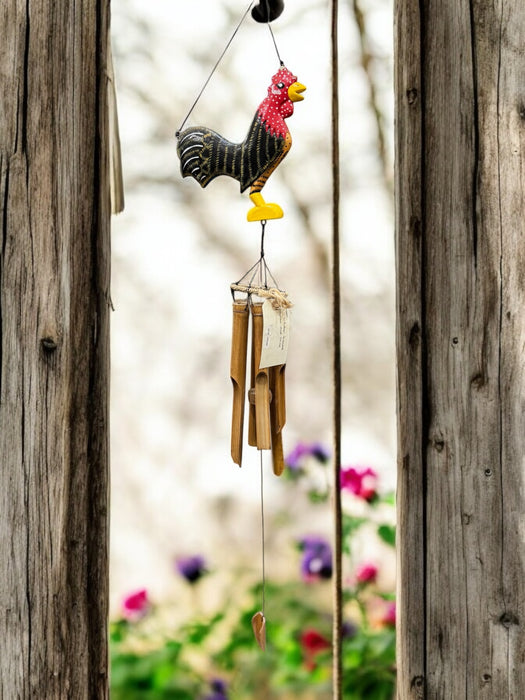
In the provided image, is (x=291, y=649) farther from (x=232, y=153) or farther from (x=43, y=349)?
(x=232, y=153)

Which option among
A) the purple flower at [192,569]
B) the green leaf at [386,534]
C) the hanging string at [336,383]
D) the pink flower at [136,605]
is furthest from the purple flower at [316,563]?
the hanging string at [336,383]

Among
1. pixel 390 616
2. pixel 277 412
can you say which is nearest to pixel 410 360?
pixel 277 412

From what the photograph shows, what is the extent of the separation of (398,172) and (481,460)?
1.39 feet

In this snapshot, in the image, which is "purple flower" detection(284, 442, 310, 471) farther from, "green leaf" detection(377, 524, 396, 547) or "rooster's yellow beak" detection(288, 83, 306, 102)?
"rooster's yellow beak" detection(288, 83, 306, 102)

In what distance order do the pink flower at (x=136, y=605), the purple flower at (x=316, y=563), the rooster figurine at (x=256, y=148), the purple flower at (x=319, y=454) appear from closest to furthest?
the rooster figurine at (x=256, y=148), the purple flower at (x=316, y=563), the purple flower at (x=319, y=454), the pink flower at (x=136, y=605)

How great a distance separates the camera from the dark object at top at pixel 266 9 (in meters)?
1.02

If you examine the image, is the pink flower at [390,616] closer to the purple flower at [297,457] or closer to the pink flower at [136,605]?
the purple flower at [297,457]

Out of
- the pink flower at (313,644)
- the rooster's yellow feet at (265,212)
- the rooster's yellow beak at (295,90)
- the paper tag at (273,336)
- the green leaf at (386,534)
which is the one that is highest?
the rooster's yellow beak at (295,90)

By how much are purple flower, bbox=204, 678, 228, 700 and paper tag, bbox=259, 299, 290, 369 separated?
1305 mm

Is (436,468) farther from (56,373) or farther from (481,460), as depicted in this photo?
(56,373)

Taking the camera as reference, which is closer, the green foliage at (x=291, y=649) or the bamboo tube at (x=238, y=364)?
the bamboo tube at (x=238, y=364)

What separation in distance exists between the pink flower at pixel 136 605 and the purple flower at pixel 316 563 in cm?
53

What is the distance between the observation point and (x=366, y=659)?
184cm

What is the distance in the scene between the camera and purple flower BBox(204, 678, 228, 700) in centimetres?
194
